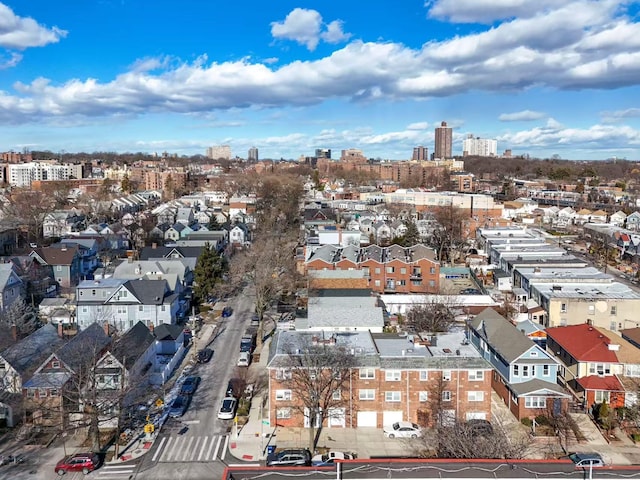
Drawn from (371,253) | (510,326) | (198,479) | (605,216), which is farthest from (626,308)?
(605,216)

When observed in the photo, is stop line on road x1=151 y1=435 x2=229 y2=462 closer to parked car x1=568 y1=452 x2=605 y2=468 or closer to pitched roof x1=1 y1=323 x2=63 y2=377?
pitched roof x1=1 y1=323 x2=63 y2=377

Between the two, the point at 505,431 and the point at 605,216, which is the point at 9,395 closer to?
the point at 505,431

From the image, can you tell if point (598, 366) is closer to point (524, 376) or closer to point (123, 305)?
point (524, 376)

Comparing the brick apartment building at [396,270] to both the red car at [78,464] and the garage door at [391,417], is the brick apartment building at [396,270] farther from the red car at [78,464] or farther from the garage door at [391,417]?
the red car at [78,464]

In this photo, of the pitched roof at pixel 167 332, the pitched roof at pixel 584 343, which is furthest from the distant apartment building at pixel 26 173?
the pitched roof at pixel 584 343

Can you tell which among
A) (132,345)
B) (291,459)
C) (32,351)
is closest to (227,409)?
(291,459)

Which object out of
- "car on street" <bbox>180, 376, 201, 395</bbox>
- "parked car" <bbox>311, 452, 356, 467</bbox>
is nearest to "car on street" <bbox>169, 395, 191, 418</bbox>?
"car on street" <bbox>180, 376, 201, 395</bbox>
